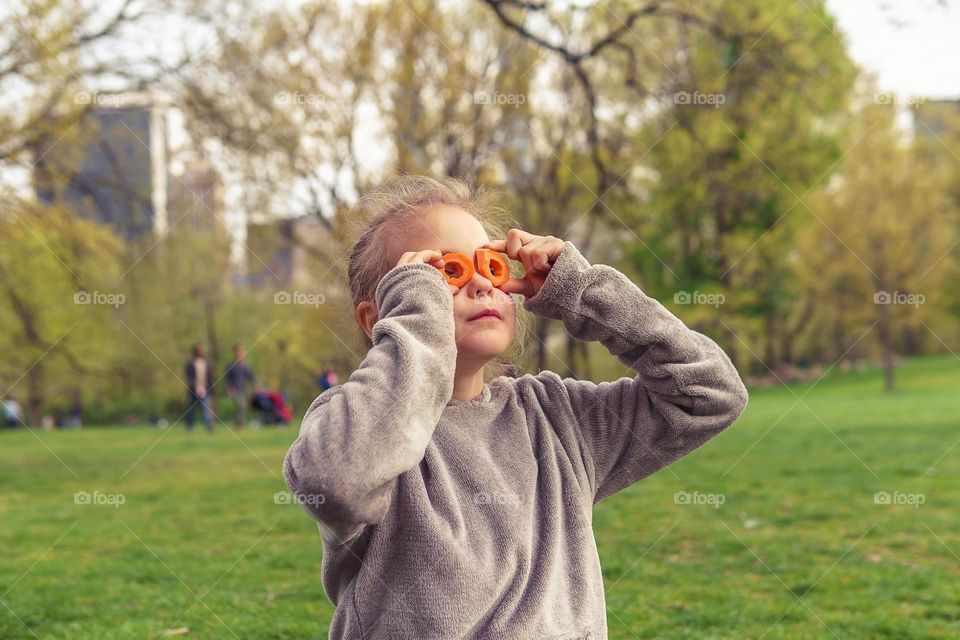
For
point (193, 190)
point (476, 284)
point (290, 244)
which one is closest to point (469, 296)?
point (476, 284)

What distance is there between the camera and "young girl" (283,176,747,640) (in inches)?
63.1

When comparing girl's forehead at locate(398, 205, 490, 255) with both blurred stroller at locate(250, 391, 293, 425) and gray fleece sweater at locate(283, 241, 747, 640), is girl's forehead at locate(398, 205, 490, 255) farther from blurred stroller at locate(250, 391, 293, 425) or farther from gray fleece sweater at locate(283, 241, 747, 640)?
blurred stroller at locate(250, 391, 293, 425)

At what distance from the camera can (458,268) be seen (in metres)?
1.84

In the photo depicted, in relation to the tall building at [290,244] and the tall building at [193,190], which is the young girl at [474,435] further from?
the tall building at [290,244]

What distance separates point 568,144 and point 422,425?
14.7 metres

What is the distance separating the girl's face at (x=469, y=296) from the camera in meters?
1.84

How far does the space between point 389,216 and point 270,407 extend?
1566cm

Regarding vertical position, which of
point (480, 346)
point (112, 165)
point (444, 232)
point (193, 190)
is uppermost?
point (193, 190)

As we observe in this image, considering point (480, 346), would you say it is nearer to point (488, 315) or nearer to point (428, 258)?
point (488, 315)

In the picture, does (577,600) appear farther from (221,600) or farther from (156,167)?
(156,167)

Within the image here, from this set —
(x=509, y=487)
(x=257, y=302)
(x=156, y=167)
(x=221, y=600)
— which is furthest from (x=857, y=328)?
(x=509, y=487)

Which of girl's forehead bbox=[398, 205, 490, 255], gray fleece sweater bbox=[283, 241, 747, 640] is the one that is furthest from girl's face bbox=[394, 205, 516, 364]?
gray fleece sweater bbox=[283, 241, 747, 640]

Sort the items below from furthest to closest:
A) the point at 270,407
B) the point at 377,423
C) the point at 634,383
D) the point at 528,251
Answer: the point at 270,407
the point at 634,383
the point at 528,251
the point at 377,423

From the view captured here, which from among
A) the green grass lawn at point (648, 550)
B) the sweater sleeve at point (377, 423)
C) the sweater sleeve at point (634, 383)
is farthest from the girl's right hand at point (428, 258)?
the green grass lawn at point (648, 550)
